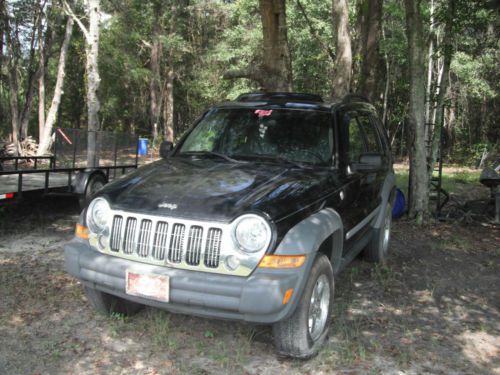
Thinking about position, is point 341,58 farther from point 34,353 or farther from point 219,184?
point 34,353

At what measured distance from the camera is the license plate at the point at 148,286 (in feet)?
10.6

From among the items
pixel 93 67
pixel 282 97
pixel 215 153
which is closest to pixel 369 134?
pixel 282 97

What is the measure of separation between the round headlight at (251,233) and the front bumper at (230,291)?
0.57ft

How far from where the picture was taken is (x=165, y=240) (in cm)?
334

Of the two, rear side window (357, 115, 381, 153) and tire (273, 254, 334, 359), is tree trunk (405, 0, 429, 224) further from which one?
tire (273, 254, 334, 359)

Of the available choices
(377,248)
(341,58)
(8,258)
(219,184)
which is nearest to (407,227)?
(377,248)

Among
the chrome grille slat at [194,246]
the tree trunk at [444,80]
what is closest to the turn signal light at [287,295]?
the chrome grille slat at [194,246]

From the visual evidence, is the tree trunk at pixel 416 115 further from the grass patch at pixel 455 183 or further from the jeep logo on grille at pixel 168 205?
the jeep logo on grille at pixel 168 205

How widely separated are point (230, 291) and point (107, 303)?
149cm

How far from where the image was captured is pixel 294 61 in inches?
931

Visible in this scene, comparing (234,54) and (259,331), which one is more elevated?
(234,54)

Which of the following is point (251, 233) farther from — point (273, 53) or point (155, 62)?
point (155, 62)

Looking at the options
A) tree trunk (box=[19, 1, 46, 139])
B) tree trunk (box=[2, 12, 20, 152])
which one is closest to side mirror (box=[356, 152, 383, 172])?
tree trunk (box=[2, 12, 20, 152])

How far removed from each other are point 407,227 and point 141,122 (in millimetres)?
33325
